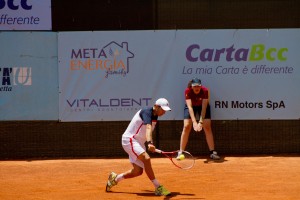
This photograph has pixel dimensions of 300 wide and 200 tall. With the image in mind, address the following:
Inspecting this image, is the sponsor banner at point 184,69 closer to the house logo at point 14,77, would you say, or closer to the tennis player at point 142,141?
the house logo at point 14,77

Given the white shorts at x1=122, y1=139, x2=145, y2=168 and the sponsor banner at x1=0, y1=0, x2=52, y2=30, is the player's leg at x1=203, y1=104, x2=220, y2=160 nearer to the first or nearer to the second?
the white shorts at x1=122, y1=139, x2=145, y2=168

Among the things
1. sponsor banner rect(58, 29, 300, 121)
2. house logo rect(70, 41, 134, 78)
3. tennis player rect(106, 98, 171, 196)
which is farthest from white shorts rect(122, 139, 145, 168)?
house logo rect(70, 41, 134, 78)

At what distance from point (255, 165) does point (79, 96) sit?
161 inches

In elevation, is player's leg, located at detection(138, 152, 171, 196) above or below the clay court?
above

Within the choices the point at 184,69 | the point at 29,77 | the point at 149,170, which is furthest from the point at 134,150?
the point at 29,77

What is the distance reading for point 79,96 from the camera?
12.2 meters

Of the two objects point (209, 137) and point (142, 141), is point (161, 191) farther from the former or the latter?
point (209, 137)

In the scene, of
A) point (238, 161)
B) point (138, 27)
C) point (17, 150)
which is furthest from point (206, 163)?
point (17, 150)

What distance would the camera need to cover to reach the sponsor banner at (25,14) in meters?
12.2

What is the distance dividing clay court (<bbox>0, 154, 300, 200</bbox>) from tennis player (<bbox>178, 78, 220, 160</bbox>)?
0.47 m

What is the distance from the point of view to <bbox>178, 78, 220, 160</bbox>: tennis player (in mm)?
11516

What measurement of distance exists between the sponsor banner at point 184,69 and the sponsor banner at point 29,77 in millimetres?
436

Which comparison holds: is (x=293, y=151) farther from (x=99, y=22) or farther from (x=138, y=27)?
(x=99, y=22)

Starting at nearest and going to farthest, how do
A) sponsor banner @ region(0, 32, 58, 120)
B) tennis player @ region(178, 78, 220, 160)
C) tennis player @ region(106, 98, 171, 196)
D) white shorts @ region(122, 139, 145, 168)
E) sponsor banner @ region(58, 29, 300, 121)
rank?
tennis player @ region(106, 98, 171, 196) → white shorts @ region(122, 139, 145, 168) → tennis player @ region(178, 78, 220, 160) → sponsor banner @ region(58, 29, 300, 121) → sponsor banner @ region(0, 32, 58, 120)
